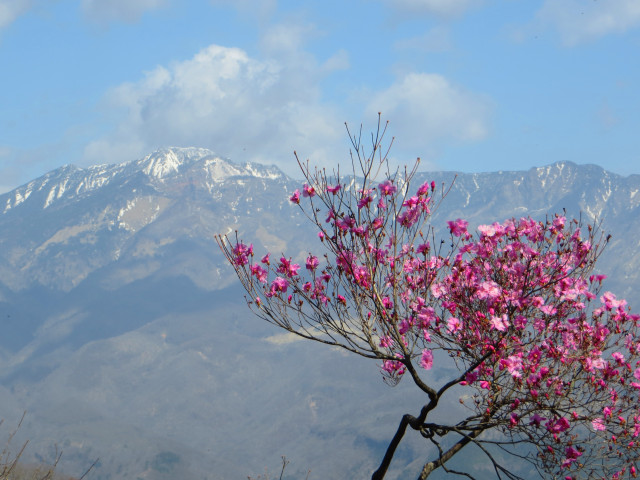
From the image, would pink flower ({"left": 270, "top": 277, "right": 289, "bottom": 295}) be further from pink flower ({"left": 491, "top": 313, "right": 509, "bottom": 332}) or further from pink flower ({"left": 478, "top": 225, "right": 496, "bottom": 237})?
pink flower ({"left": 491, "top": 313, "right": 509, "bottom": 332})

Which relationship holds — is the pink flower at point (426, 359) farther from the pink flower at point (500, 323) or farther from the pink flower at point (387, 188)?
the pink flower at point (387, 188)

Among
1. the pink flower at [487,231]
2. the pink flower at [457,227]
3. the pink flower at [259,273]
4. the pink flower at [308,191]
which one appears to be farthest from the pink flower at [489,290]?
the pink flower at [259,273]

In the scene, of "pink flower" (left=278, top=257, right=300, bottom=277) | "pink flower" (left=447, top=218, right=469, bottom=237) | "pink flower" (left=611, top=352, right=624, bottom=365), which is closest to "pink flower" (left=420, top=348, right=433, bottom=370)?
"pink flower" (left=447, top=218, right=469, bottom=237)

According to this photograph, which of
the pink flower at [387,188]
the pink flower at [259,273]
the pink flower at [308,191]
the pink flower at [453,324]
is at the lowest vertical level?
the pink flower at [259,273]

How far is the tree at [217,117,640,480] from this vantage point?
487 inches

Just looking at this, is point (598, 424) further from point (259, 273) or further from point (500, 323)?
point (259, 273)

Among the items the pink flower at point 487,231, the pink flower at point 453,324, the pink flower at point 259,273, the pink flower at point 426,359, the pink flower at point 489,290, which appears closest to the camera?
the pink flower at point 489,290

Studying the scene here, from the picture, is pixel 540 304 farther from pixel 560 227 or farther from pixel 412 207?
pixel 412 207

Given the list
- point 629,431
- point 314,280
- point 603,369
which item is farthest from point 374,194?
point 629,431

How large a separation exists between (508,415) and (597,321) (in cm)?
284

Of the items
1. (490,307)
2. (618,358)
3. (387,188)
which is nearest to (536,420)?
(490,307)

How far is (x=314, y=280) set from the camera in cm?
1455

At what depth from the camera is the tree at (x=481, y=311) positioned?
12.4 meters

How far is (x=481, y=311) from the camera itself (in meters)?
13.2
